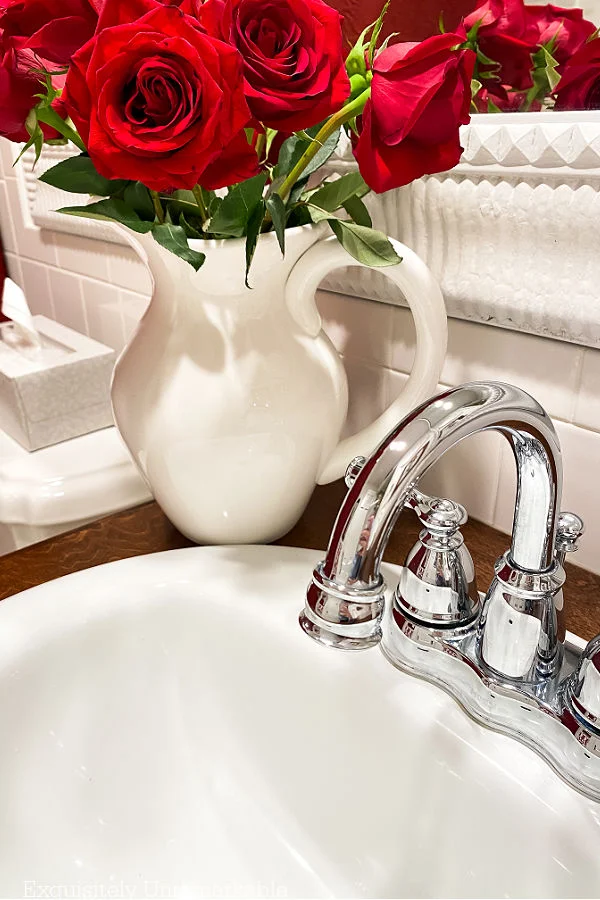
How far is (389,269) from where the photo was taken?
0.45m

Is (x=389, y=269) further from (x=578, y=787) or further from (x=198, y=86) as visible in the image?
(x=578, y=787)

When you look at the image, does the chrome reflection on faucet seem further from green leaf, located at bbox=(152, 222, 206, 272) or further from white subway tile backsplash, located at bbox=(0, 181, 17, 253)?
white subway tile backsplash, located at bbox=(0, 181, 17, 253)

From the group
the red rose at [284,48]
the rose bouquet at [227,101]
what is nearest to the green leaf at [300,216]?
the rose bouquet at [227,101]

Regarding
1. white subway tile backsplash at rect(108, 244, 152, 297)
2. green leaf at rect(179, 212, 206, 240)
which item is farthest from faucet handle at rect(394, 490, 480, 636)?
white subway tile backsplash at rect(108, 244, 152, 297)

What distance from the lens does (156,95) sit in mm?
347

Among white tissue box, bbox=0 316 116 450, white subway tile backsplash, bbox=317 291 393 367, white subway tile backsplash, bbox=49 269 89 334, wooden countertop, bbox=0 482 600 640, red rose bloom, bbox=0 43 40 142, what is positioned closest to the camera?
red rose bloom, bbox=0 43 40 142

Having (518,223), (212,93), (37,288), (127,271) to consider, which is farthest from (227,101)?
(37,288)

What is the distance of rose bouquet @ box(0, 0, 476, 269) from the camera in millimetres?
345

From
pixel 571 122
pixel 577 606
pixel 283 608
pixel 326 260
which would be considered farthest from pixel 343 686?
pixel 571 122

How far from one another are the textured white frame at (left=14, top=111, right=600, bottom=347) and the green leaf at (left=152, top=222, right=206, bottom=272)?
194mm

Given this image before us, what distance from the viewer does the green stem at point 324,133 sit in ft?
1.36

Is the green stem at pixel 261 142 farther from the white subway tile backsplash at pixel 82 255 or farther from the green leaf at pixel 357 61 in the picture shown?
the white subway tile backsplash at pixel 82 255

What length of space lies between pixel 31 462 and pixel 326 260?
0.41 m

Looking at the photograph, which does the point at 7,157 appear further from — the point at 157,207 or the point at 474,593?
the point at 474,593
